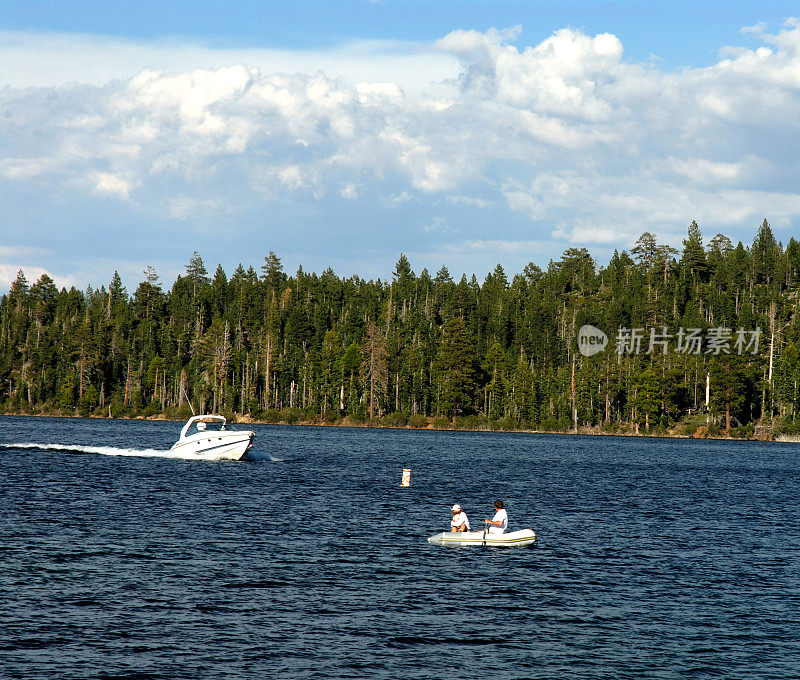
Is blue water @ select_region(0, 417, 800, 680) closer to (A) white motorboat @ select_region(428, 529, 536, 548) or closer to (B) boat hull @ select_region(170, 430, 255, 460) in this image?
(A) white motorboat @ select_region(428, 529, 536, 548)

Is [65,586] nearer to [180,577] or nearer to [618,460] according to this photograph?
[180,577]

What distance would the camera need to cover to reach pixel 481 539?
39.5 meters

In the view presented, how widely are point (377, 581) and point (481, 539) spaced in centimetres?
894

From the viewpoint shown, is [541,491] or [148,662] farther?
[541,491]

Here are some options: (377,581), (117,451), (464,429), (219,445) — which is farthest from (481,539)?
(464,429)

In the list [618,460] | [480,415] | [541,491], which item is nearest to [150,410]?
[480,415]

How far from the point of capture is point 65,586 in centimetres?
2967

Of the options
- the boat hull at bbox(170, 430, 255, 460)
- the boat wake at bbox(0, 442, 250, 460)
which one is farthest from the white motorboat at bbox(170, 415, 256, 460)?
the boat wake at bbox(0, 442, 250, 460)

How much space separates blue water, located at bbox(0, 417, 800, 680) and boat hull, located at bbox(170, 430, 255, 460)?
31.1 feet

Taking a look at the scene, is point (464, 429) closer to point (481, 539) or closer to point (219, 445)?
point (219, 445)

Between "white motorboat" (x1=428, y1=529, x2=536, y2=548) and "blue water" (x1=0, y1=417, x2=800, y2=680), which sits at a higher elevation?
"white motorboat" (x1=428, y1=529, x2=536, y2=548)

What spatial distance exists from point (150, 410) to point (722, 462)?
5167 inches

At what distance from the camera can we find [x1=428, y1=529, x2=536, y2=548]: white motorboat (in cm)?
3938

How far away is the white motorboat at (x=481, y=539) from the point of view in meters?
39.4
